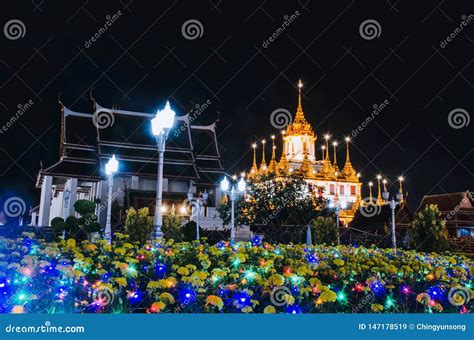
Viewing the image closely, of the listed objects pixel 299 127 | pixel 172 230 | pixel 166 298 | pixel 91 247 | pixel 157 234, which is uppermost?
pixel 299 127

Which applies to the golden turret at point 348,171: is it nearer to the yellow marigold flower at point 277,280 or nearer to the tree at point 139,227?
the tree at point 139,227

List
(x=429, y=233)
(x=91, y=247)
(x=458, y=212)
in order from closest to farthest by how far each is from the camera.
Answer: (x=91, y=247)
(x=429, y=233)
(x=458, y=212)

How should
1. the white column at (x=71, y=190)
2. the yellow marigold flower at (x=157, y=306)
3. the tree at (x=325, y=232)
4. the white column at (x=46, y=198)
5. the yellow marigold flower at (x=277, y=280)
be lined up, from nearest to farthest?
the yellow marigold flower at (x=157, y=306), the yellow marigold flower at (x=277, y=280), the tree at (x=325, y=232), the white column at (x=71, y=190), the white column at (x=46, y=198)

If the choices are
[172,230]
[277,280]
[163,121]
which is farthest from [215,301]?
[172,230]

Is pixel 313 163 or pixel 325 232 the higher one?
pixel 313 163

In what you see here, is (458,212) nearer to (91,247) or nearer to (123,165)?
(123,165)

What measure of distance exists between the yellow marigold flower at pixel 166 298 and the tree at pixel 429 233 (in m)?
17.4

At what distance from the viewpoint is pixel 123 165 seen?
3262 cm

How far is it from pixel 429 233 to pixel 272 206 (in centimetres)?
1224

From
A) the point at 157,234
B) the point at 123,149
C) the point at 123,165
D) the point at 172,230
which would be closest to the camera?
the point at 157,234

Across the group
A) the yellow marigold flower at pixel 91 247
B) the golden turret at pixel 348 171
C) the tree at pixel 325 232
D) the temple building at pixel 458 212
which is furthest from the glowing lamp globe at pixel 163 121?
the golden turret at pixel 348 171

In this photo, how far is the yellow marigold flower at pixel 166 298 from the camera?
16.1 ft

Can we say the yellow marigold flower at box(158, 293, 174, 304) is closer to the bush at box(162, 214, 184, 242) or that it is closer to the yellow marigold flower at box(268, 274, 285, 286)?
the yellow marigold flower at box(268, 274, 285, 286)
